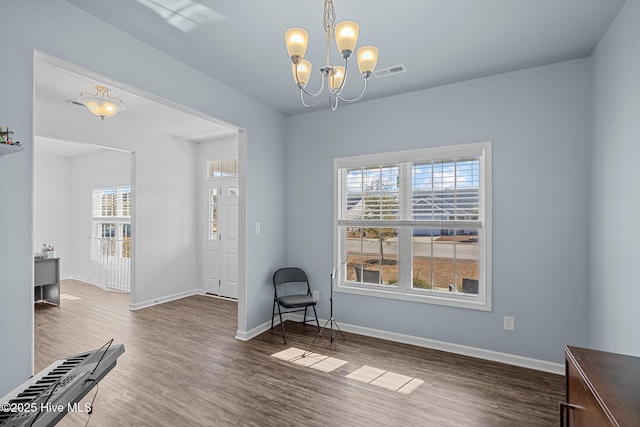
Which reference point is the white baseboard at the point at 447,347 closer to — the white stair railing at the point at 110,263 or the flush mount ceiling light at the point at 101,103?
the flush mount ceiling light at the point at 101,103

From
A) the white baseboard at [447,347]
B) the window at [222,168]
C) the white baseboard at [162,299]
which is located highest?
the window at [222,168]

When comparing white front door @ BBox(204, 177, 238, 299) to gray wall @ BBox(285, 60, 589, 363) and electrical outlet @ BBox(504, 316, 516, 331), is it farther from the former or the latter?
electrical outlet @ BBox(504, 316, 516, 331)

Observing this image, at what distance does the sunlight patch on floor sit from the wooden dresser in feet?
4.52

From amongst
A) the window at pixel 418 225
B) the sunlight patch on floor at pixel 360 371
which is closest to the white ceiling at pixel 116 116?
the window at pixel 418 225

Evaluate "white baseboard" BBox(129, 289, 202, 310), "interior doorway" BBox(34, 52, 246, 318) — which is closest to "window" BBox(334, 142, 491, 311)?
"interior doorway" BBox(34, 52, 246, 318)

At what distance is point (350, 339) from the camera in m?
3.72

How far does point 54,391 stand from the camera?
1.18 m

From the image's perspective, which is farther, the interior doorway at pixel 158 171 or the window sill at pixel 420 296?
the interior doorway at pixel 158 171

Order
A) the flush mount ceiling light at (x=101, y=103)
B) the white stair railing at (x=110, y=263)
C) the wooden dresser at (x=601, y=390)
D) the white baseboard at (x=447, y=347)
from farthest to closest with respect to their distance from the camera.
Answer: the white stair railing at (x=110, y=263) → the flush mount ceiling light at (x=101, y=103) → the white baseboard at (x=447, y=347) → the wooden dresser at (x=601, y=390)

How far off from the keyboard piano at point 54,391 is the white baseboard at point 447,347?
2439mm

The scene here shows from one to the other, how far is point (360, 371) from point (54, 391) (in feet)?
7.71

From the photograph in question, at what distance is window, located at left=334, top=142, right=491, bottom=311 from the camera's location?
131 inches

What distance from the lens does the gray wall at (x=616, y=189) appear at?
1.98m

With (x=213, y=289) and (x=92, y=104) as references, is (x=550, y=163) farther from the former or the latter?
(x=213, y=289)
